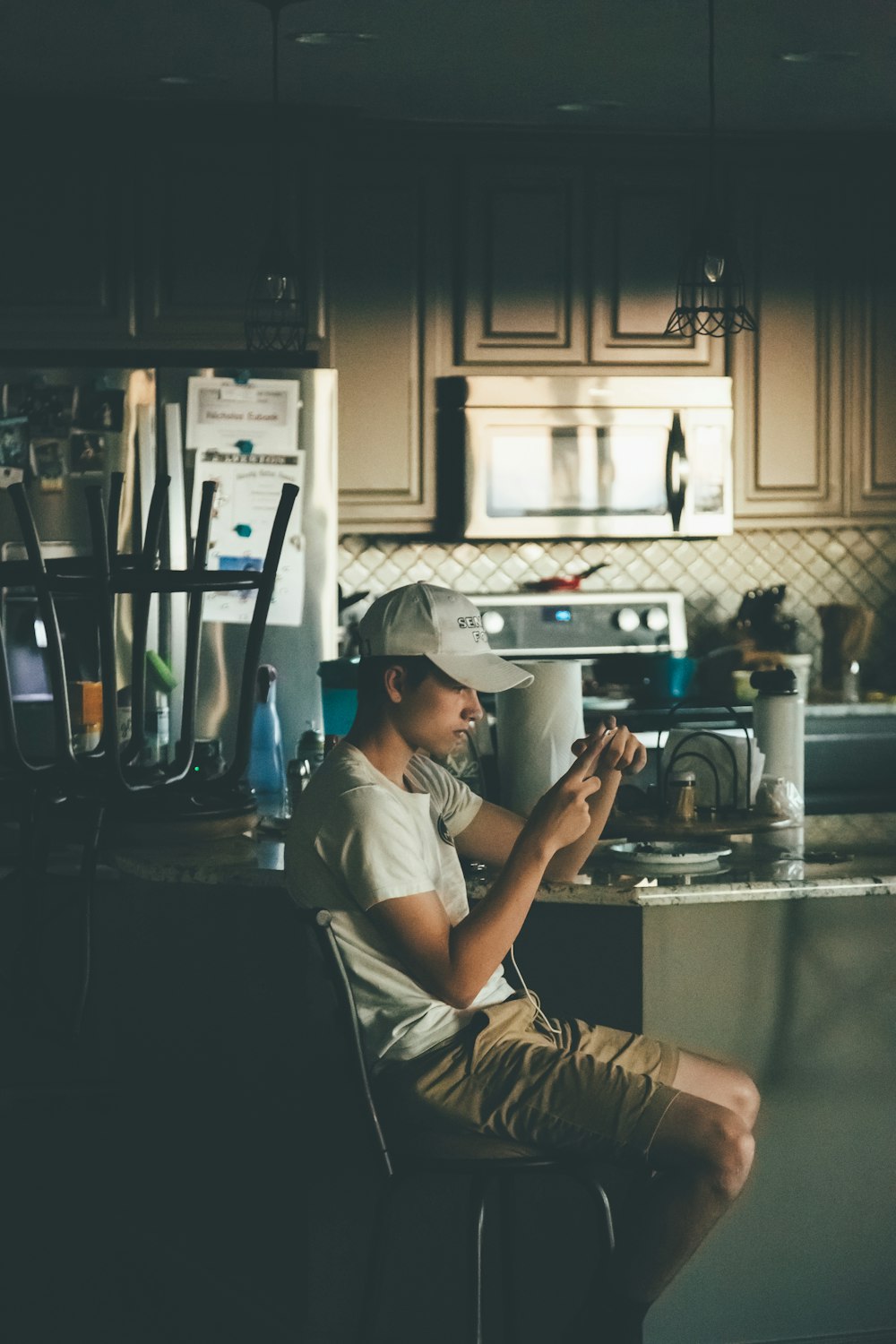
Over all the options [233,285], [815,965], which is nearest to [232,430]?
[233,285]

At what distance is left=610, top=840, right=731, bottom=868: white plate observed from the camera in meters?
2.26

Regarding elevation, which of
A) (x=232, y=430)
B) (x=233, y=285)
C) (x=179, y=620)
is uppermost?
(x=233, y=285)

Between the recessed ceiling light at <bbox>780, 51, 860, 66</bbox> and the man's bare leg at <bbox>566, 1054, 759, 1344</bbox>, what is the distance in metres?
3.24

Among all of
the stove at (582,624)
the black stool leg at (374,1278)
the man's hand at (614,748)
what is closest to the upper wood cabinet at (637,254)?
the stove at (582,624)

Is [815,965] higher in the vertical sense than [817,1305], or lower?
higher

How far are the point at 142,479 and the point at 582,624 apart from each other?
4.91 ft

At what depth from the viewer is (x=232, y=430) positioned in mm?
4348

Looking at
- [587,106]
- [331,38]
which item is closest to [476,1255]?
[331,38]

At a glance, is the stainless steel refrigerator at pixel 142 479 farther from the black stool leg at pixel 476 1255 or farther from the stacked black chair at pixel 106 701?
the stacked black chair at pixel 106 701

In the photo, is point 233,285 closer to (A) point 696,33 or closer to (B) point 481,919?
(A) point 696,33

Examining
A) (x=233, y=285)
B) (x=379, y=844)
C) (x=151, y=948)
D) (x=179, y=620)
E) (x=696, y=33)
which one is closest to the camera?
(x=379, y=844)

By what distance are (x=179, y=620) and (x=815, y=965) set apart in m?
2.45

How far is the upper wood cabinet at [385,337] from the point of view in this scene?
4762mm

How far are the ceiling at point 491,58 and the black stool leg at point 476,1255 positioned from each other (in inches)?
114
